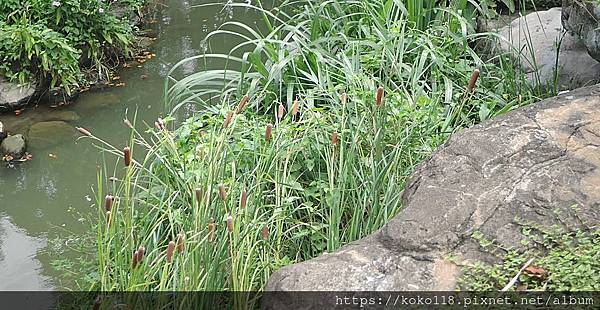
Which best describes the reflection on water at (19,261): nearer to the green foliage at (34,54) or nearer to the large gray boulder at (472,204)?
the green foliage at (34,54)

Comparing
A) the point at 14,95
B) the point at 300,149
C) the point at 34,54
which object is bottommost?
the point at 14,95

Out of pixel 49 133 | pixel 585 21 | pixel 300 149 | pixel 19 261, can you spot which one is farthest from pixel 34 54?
pixel 585 21

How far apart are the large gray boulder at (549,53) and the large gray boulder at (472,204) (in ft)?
4.86

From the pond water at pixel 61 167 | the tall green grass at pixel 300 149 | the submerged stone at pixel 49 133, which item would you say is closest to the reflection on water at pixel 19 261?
A: the pond water at pixel 61 167

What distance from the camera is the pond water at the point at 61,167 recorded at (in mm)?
4535

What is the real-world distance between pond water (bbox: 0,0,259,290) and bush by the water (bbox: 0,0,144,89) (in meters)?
0.27

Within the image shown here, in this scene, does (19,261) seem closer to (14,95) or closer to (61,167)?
(61,167)

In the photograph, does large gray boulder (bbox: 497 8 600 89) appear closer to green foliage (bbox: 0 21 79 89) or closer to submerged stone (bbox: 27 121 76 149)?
submerged stone (bbox: 27 121 76 149)

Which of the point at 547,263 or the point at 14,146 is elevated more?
the point at 547,263

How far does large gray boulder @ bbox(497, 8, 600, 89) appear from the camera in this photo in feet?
14.5

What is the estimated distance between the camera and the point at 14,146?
5695 mm

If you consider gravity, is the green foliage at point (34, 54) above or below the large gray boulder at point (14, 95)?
above

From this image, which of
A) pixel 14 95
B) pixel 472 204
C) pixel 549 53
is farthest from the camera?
pixel 14 95

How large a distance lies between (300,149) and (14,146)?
2882 millimetres
